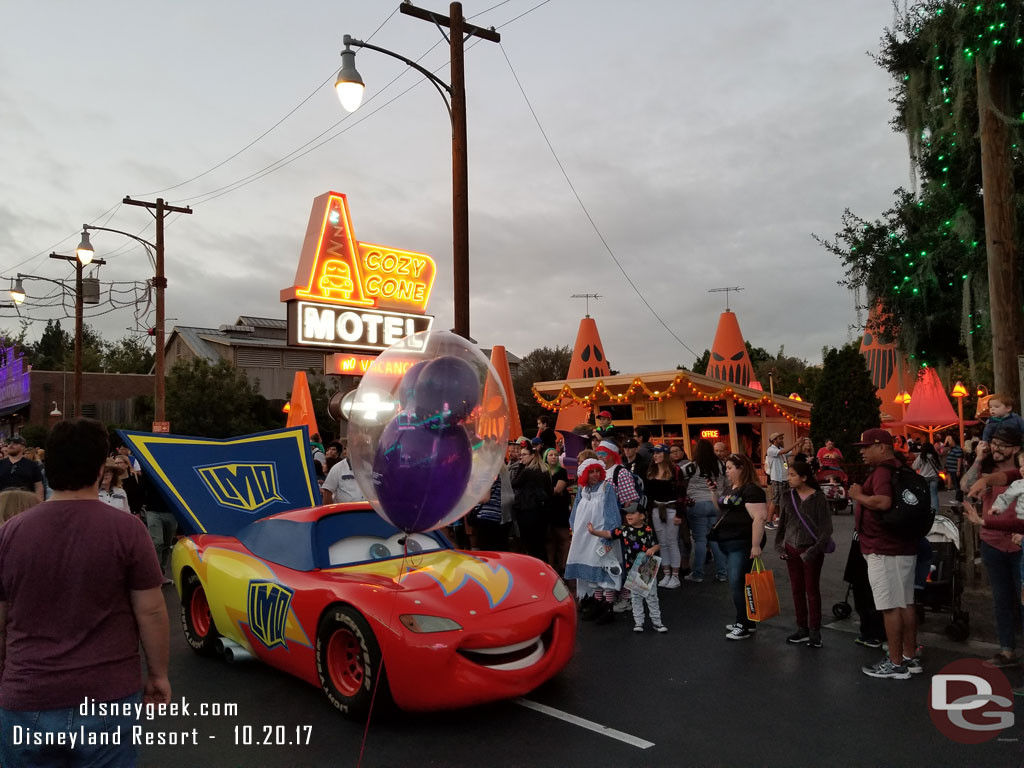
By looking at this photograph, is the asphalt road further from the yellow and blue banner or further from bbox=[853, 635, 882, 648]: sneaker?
the yellow and blue banner

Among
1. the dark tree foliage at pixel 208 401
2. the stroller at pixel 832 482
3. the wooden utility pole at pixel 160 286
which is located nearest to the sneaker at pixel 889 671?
the stroller at pixel 832 482

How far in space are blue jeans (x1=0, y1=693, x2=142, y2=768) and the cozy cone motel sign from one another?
1326cm

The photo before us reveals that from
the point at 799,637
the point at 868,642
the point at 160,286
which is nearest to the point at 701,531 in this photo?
the point at 799,637

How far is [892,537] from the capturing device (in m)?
5.09

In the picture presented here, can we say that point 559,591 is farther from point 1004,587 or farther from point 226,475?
point 226,475

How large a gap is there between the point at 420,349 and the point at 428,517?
104cm

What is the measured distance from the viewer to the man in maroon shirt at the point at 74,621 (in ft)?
7.88

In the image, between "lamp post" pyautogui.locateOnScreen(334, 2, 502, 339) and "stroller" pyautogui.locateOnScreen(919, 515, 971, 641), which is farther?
"lamp post" pyautogui.locateOnScreen(334, 2, 502, 339)

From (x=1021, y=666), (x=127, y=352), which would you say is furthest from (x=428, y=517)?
(x=127, y=352)

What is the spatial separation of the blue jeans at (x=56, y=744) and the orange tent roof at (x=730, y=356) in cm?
2565

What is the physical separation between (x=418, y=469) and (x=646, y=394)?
18.5 m

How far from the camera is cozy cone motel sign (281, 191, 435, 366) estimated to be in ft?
51.5

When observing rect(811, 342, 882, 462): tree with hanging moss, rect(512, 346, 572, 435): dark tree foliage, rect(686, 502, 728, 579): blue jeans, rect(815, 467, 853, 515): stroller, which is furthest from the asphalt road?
rect(512, 346, 572, 435): dark tree foliage

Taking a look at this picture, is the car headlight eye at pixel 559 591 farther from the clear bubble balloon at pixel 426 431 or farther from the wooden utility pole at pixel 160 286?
the wooden utility pole at pixel 160 286
